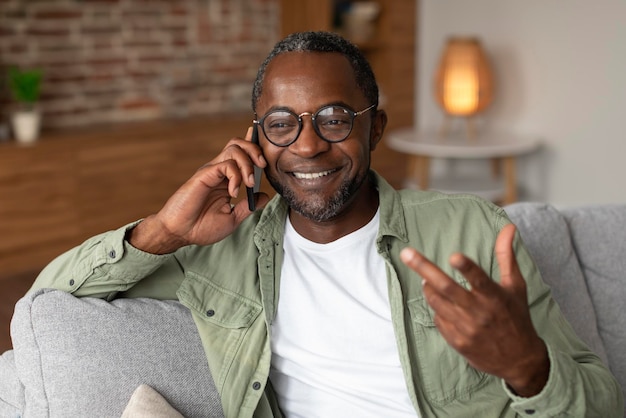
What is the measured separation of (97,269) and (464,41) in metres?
3.35

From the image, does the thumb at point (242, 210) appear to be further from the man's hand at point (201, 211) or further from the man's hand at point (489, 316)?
the man's hand at point (489, 316)

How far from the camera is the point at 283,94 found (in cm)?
158

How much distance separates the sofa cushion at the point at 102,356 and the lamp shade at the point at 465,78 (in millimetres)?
3244

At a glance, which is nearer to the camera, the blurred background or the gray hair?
the gray hair

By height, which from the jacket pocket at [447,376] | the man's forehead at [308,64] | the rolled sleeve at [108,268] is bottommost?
the jacket pocket at [447,376]

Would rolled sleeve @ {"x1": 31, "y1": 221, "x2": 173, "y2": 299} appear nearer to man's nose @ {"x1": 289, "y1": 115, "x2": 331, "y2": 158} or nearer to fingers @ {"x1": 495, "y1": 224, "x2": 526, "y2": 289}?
man's nose @ {"x1": 289, "y1": 115, "x2": 331, "y2": 158}

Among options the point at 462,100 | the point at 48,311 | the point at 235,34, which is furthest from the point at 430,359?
the point at 235,34

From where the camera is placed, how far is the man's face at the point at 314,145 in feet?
5.15

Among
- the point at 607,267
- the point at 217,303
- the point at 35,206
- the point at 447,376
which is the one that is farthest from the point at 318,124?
the point at 35,206

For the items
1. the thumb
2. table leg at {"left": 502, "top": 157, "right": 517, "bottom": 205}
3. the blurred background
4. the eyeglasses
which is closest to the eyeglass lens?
the eyeglasses

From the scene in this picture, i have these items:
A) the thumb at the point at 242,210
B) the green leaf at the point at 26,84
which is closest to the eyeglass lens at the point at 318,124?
the thumb at the point at 242,210

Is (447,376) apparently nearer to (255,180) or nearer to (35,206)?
(255,180)

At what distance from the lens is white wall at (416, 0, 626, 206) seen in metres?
4.31

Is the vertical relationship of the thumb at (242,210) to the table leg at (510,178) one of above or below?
above
